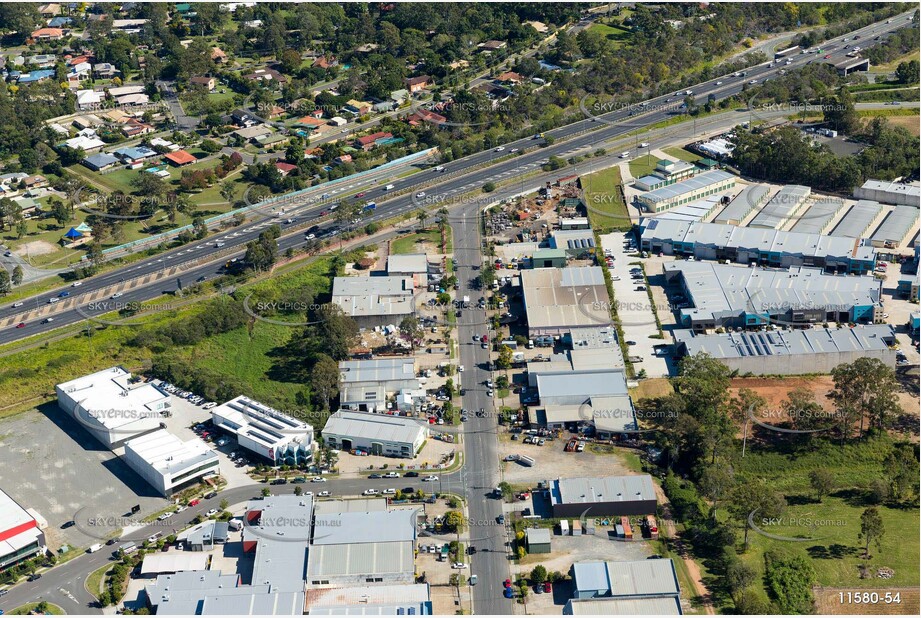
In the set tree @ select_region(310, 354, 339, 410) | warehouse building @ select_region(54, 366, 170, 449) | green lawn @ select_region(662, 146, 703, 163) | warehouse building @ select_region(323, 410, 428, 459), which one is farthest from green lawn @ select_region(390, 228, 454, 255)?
green lawn @ select_region(662, 146, 703, 163)

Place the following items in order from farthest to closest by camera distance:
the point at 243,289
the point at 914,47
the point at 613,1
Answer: the point at 613,1
the point at 914,47
the point at 243,289

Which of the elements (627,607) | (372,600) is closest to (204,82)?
(372,600)

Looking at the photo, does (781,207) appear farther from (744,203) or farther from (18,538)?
(18,538)

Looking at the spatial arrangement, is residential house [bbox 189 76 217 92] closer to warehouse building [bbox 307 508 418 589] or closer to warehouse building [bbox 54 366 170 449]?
warehouse building [bbox 54 366 170 449]

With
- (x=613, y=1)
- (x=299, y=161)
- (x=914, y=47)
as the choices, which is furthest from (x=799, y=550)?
(x=613, y=1)

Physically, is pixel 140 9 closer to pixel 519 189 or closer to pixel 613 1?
pixel 613 1

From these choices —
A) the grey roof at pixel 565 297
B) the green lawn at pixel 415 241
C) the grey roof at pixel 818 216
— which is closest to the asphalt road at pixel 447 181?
the green lawn at pixel 415 241
